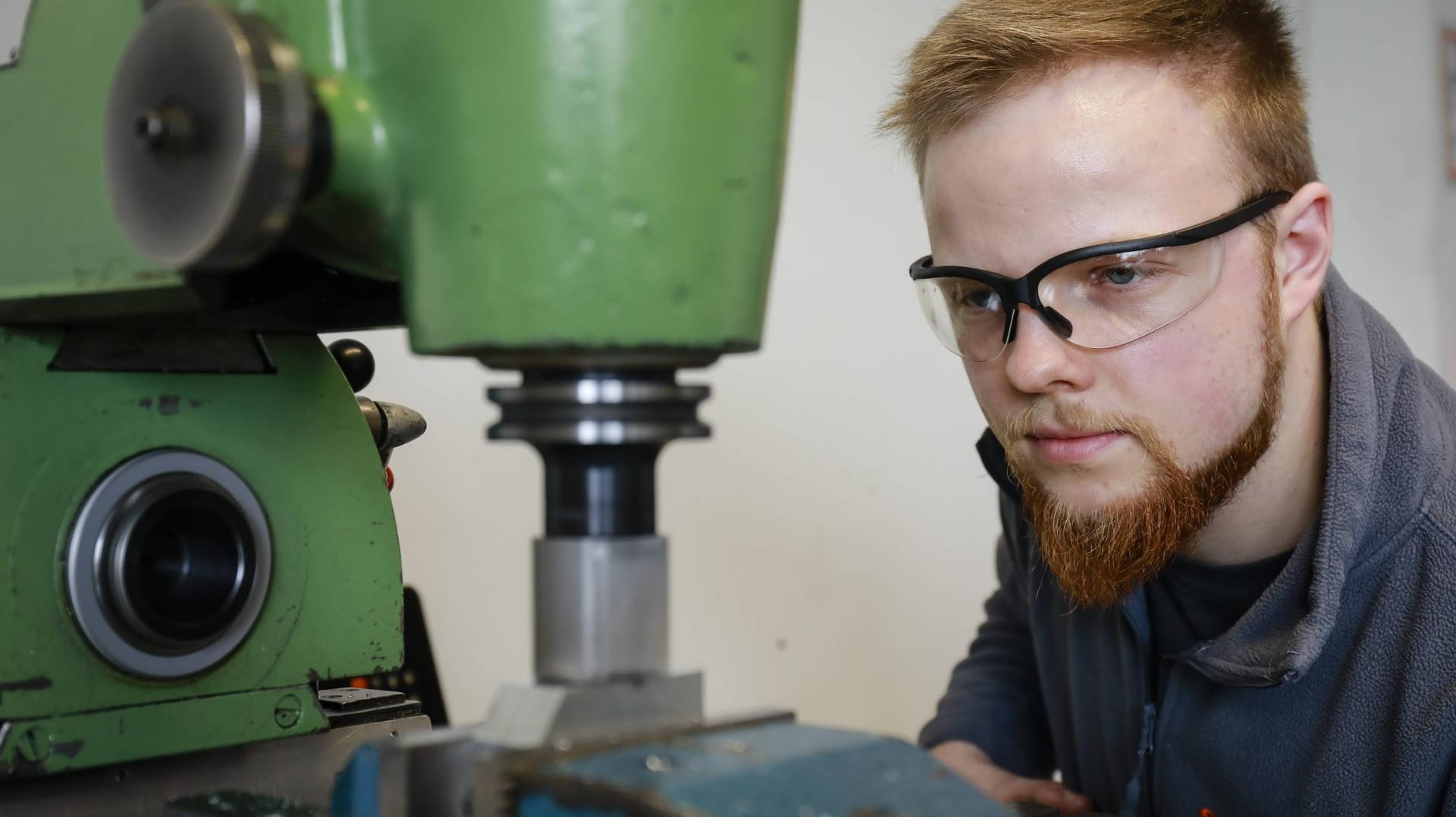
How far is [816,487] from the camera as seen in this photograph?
2.15 metres

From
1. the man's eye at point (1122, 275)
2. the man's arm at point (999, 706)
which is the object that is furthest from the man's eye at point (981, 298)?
the man's arm at point (999, 706)

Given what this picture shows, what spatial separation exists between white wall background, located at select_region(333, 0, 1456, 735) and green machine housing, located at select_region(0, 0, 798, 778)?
80 cm

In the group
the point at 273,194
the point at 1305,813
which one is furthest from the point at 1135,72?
the point at 273,194

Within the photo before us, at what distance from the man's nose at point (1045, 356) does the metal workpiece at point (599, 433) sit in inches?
24.1

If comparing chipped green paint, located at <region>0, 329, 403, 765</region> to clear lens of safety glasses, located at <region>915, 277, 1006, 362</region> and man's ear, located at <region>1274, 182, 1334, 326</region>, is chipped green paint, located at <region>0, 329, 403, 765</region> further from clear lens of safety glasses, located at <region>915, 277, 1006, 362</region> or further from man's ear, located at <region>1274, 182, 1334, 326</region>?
man's ear, located at <region>1274, 182, 1334, 326</region>

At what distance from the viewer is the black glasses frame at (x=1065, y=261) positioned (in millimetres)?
1129

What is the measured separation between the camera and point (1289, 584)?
1.20m

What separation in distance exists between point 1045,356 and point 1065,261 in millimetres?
99

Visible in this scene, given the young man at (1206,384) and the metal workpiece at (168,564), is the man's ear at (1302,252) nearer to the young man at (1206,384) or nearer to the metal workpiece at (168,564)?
the young man at (1206,384)

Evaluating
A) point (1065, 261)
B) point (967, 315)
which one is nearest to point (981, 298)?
point (967, 315)

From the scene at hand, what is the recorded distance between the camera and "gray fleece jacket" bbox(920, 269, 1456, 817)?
111cm

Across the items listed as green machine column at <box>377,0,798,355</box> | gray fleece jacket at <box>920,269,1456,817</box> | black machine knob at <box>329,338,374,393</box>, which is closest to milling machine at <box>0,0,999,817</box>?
green machine column at <box>377,0,798,355</box>

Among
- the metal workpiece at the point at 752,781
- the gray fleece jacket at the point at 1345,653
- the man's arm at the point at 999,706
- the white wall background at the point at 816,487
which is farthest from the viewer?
the white wall background at the point at 816,487

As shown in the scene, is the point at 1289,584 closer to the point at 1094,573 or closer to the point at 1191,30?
the point at 1094,573
